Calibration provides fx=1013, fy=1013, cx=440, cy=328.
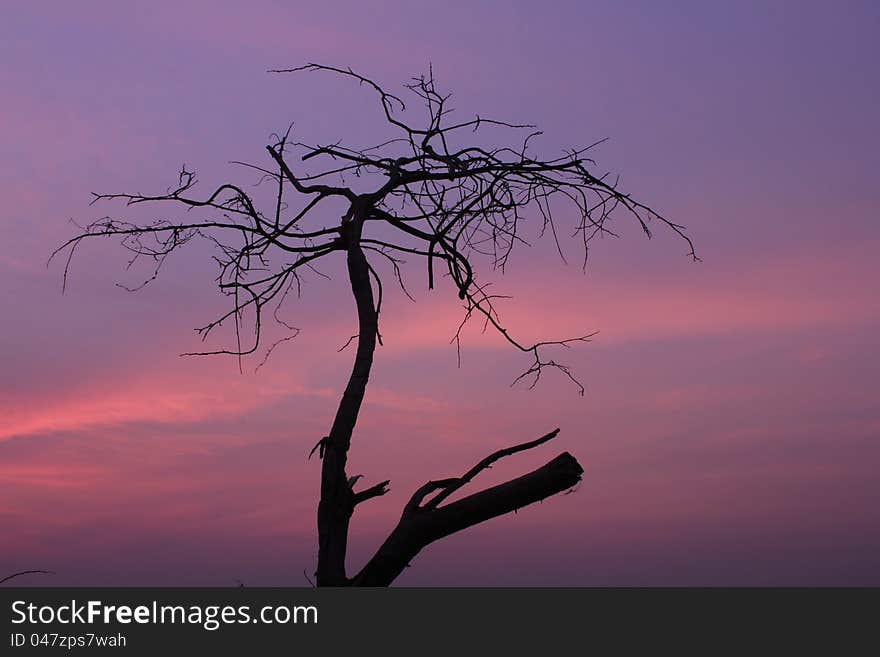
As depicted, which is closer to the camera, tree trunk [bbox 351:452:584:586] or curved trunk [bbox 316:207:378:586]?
tree trunk [bbox 351:452:584:586]

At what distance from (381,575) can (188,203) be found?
273cm

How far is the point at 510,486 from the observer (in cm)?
557

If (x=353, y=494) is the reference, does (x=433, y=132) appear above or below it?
above

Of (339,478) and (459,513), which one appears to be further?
(339,478)

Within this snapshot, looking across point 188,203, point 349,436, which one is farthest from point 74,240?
point 349,436

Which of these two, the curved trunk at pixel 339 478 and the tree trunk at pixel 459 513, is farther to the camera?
the curved trunk at pixel 339 478

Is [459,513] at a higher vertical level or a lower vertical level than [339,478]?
lower

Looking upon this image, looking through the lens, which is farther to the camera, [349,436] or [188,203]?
[188,203]
